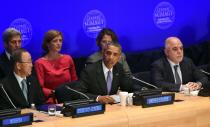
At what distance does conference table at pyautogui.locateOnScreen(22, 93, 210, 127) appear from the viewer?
445 cm

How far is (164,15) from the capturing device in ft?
26.1

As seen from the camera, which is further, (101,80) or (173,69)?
(173,69)

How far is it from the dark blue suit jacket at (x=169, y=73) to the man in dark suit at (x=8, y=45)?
1.54m

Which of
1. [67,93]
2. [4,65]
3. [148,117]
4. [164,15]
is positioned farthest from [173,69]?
[4,65]

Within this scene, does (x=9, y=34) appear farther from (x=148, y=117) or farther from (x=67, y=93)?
(x=148, y=117)

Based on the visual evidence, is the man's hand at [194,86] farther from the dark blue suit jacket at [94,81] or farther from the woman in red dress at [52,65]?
the woman in red dress at [52,65]

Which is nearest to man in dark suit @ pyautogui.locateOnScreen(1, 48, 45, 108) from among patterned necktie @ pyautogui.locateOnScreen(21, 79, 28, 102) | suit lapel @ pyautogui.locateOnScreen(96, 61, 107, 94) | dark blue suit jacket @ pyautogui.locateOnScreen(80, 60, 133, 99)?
patterned necktie @ pyautogui.locateOnScreen(21, 79, 28, 102)

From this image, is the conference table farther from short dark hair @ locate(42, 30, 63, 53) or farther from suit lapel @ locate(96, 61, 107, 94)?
short dark hair @ locate(42, 30, 63, 53)

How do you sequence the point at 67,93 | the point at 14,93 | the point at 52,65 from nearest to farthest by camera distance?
the point at 14,93
the point at 67,93
the point at 52,65

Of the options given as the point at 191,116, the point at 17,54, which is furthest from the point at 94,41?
the point at 191,116

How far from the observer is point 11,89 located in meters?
5.22

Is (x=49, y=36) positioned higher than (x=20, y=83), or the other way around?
(x=49, y=36)

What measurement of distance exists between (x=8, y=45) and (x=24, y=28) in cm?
60

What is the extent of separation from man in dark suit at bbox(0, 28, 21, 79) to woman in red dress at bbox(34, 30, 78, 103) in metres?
0.39
